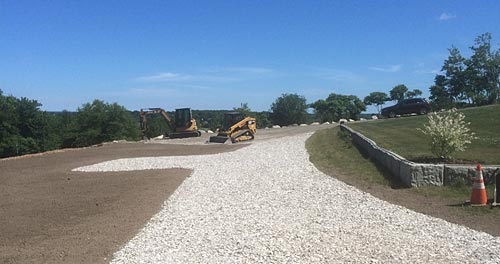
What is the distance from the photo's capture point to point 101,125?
67.2m

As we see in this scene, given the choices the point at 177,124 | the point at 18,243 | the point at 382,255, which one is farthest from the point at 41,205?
the point at 177,124

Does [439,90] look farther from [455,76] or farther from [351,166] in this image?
[351,166]

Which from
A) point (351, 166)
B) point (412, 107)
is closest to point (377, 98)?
point (412, 107)

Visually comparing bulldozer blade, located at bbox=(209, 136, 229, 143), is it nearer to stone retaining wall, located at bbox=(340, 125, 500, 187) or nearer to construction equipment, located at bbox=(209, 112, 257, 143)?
construction equipment, located at bbox=(209, 112, 257, 143)

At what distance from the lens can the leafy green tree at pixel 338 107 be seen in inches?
2918

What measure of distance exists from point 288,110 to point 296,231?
7459cm

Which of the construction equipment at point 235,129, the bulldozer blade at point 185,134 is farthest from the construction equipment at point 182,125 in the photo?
the construction equipment at point 235,129

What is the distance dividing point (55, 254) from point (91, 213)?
10.5ft

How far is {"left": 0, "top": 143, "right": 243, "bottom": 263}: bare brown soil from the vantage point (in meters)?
7.45

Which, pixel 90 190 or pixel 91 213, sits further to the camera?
pixel 90 190

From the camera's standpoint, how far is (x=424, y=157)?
13.3 meters

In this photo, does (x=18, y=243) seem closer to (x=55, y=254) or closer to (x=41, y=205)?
(x=55, y=254)

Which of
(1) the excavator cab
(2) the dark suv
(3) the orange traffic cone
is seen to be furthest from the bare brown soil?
(2) the dark suv

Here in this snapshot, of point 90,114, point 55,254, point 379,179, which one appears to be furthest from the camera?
point 90,114
